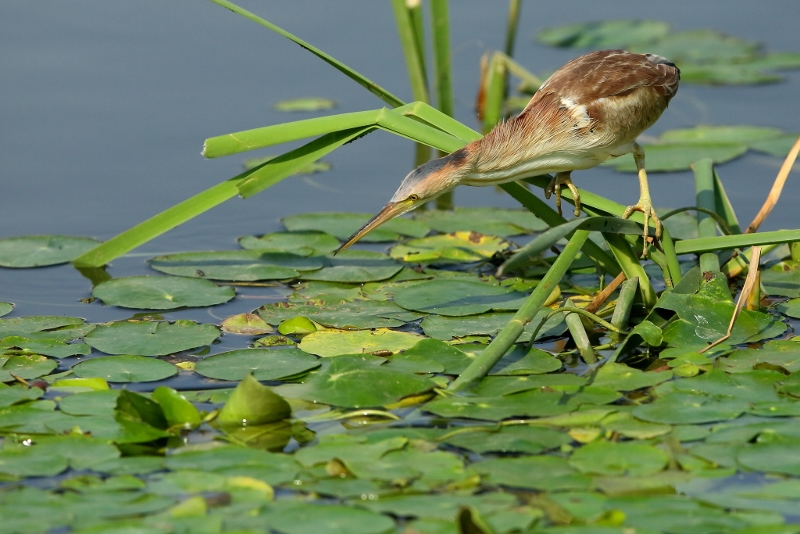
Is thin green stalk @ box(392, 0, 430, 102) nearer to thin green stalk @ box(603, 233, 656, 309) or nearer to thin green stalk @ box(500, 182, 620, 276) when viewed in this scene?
thin green stalk @ box(500, 182, 620, 276)

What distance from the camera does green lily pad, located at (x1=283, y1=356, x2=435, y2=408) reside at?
4.36m

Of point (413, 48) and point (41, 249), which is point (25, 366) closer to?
point (41, 249)

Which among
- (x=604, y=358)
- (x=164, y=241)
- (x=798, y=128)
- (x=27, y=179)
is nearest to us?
(x=604, y=358)

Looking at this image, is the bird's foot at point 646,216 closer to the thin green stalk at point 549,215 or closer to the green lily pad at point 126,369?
the thin green stalk at point 549,215

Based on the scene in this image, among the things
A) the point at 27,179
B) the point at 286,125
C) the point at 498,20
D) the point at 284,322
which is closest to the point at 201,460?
the point at 284,322

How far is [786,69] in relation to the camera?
1002 cm

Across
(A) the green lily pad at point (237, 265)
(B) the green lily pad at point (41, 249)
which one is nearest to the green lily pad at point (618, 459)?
(A) the green lily pad at point (237, 265)

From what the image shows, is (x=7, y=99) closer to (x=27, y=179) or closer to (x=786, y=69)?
(x=27, y=179)

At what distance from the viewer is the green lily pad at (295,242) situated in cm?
643

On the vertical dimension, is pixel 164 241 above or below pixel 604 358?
above

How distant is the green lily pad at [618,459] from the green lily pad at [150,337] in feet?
6.64

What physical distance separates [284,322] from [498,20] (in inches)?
246

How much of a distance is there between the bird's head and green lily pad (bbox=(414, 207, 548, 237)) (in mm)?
1673

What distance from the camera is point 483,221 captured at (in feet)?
22.9
